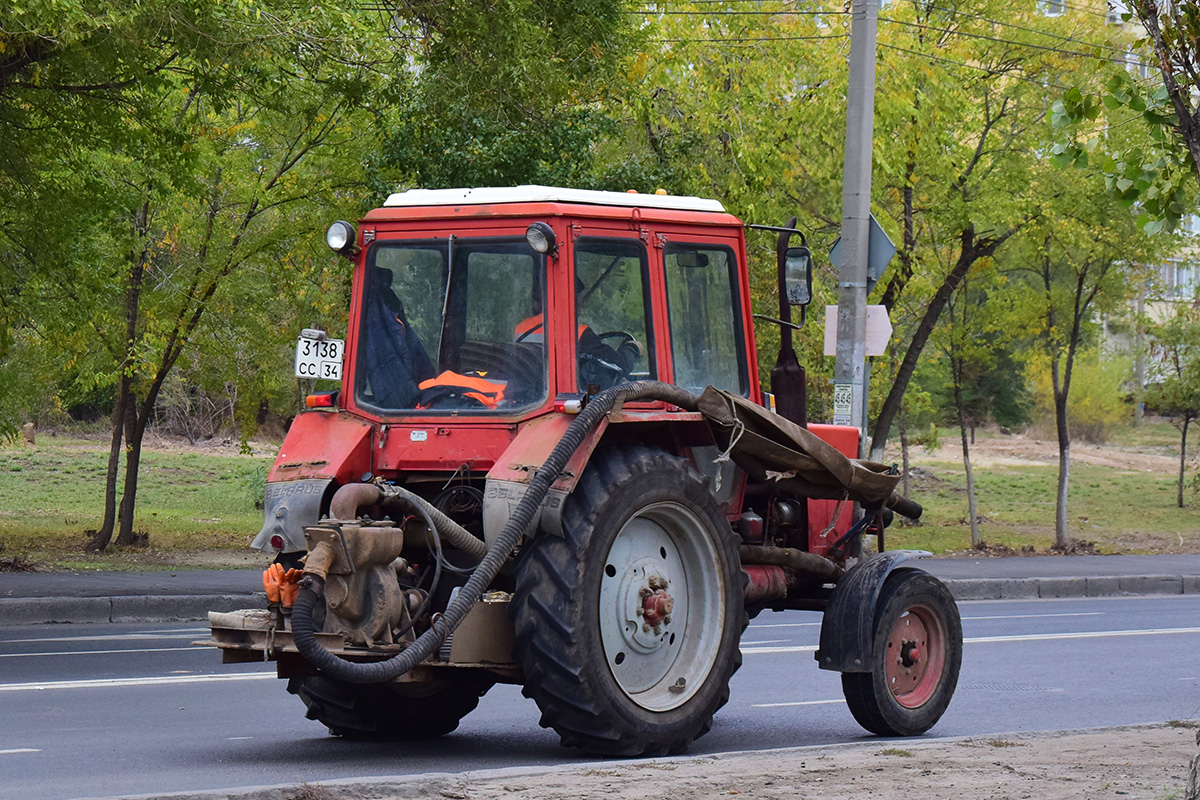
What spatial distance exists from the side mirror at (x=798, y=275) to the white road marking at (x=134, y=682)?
470cm

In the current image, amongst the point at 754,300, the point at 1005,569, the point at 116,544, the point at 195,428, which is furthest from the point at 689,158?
the point at 195,428

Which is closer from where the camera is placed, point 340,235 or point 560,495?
point 560,495

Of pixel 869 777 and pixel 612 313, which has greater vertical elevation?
pixel 612 313

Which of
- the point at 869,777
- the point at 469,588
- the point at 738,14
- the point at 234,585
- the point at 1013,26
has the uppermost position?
the point at 1013,26

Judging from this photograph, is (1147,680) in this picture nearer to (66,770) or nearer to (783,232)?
(783,232)

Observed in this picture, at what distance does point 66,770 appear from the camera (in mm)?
7105

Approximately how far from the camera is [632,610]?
Answer: 24.2 feet

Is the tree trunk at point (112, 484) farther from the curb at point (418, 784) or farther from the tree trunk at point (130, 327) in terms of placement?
the curb at point (418, 784)

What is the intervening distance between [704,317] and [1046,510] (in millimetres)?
29272

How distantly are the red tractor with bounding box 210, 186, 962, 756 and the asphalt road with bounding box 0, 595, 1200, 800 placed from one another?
43 cm

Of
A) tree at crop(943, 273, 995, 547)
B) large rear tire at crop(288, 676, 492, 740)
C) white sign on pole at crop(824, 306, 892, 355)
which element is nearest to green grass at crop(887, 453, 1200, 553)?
tree at crop(943, 273, 995, 547)

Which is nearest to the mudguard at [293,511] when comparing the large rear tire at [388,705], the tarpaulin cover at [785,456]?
the large rear tire at [388,705]

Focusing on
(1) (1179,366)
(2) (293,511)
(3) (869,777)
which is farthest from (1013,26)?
(3) (869,777)

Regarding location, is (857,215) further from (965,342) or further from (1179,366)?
(1179,366)
